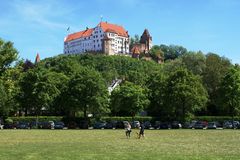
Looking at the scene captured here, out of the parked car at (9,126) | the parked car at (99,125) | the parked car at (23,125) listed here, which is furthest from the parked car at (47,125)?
the parked car at (99,125)

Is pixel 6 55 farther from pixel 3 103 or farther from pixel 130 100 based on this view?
pixel 130 100

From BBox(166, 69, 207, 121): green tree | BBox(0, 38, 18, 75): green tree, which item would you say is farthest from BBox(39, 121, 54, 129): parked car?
BBox(166, 69, 207, 121): green tree

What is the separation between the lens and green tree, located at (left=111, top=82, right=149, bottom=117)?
297ft

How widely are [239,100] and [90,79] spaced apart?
95.7ft

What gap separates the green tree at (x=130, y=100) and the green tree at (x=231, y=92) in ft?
53.0

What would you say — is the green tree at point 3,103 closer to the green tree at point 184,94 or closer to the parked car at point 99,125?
the parked car at point 99,125

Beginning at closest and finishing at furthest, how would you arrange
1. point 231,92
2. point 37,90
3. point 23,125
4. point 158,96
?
point 23,125 → point 231,92 → point 37,90 → point 158,96

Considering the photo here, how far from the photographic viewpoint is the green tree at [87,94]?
84.8m

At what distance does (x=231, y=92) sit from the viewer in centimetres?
8481

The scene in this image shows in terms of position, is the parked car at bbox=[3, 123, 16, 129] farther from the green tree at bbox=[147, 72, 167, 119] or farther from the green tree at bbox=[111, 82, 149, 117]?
the green tree at bbox=[147, 72, 167, 119]

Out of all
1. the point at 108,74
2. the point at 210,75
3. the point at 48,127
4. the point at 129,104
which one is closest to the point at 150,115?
the point at 129,104

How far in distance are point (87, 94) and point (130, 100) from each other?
34.3 ft

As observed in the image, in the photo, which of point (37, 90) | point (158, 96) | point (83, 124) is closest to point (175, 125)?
point (158, 96)

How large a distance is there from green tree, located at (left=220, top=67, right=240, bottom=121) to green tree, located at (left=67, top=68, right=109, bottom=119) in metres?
23.3
